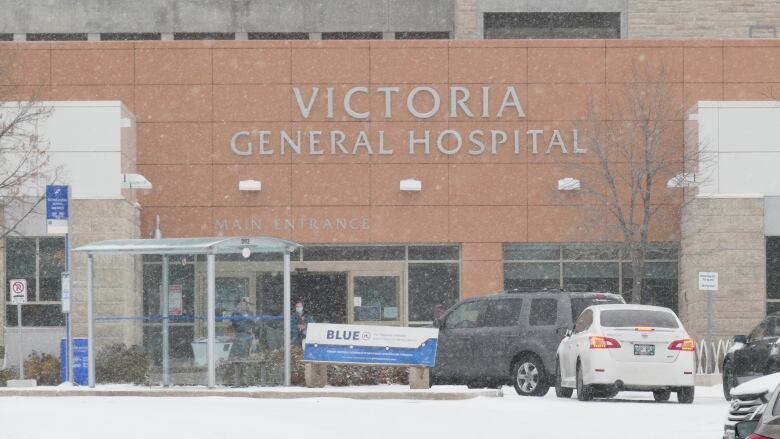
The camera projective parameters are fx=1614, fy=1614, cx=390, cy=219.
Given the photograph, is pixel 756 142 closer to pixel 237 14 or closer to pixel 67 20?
pixel 237 14

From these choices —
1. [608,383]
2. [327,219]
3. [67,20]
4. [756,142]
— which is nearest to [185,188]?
[327,219]

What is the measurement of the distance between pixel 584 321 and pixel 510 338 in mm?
2188

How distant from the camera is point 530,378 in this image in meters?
27.0

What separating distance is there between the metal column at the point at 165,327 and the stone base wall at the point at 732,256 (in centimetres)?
1513

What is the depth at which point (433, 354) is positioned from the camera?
27484 millimetres

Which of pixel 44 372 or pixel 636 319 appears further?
pixel 44 372

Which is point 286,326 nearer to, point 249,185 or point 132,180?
point 132,180

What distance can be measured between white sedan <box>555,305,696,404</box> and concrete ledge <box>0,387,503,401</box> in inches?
78.4

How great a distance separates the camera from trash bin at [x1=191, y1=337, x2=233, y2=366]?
92.7 ft

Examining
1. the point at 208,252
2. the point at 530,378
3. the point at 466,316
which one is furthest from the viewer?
the point at 466,316

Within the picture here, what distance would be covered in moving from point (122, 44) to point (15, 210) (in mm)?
5559

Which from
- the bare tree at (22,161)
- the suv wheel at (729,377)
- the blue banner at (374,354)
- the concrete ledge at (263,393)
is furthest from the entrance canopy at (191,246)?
the bare tree at (22,161)

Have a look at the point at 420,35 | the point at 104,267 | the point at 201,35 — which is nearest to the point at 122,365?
the point at 104,267

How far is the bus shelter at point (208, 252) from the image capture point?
28.0 m
